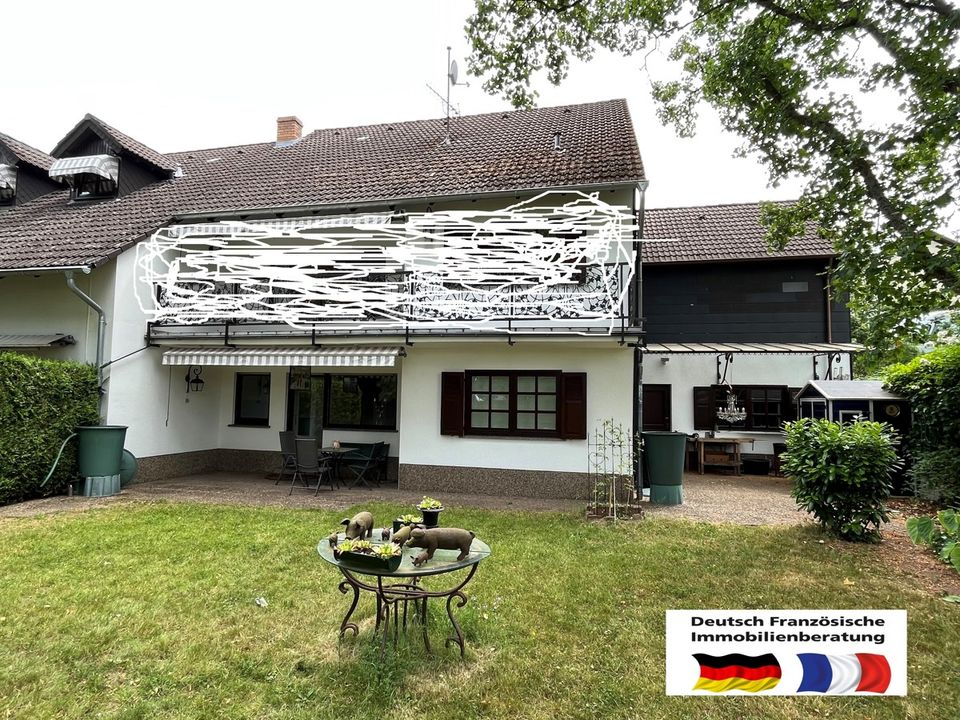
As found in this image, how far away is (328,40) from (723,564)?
7.73m

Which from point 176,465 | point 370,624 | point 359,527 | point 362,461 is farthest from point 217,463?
point 359,527

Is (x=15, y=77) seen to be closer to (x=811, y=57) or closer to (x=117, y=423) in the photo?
(x=117, y=423)

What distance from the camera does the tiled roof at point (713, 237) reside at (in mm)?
16156

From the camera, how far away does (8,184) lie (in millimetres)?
14508

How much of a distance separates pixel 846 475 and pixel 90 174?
17.2 meters

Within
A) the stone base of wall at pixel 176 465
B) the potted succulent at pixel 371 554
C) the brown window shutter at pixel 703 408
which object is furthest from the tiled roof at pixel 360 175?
the potted succulent at pixel 371 554

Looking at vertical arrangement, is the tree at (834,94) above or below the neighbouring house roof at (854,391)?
above

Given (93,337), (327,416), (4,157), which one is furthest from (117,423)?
(4,157)

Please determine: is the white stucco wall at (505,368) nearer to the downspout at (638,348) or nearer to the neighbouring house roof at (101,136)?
the downspout at (638,348)

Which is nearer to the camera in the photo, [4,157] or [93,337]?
[93,337]

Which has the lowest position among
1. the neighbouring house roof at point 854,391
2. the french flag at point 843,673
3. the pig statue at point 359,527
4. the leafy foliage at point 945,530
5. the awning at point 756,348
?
the french flag at point 843,673

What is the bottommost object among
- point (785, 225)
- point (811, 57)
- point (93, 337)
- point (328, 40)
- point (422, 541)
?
point (422, 541)

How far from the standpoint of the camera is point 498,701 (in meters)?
3.46

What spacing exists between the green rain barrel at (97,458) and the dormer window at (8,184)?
9.01 meters
